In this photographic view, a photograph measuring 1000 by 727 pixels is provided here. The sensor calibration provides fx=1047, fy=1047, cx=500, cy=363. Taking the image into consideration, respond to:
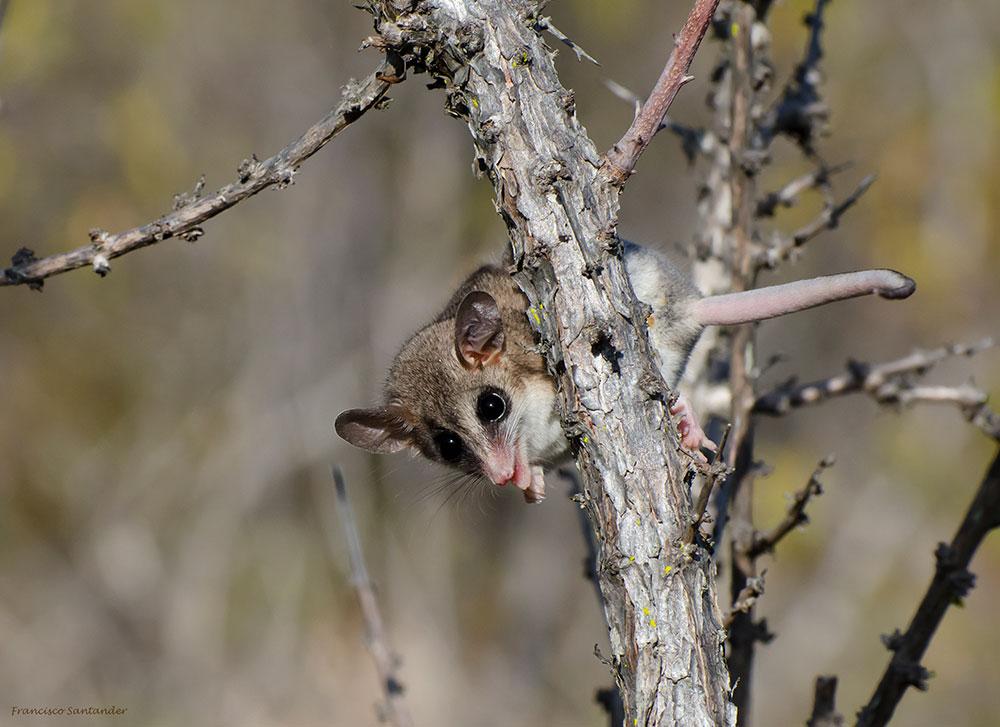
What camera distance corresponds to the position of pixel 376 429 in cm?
373

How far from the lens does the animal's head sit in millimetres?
3369

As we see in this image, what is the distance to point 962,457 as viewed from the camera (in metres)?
10.9

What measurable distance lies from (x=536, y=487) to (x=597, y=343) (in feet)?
5.10

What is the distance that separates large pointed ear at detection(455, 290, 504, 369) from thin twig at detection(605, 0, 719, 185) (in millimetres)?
1202

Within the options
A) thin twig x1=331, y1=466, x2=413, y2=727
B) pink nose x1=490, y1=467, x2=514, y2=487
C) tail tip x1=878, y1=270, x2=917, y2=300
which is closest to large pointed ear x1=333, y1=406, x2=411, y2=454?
pink nose x1=490, y1=467, x2=514, y2=487

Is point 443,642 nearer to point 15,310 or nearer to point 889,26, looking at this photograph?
point 15,310

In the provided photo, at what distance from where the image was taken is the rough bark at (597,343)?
197 cm

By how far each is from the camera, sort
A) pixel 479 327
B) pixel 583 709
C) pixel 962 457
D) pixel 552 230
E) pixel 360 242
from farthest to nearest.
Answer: pixel 962 457
pixel 360 242
pixel 583 709
pixel 479 327
pixel 552 230

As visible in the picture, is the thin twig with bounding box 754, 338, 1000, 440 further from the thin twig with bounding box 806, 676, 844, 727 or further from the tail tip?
the tail tip

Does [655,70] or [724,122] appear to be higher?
[655,70]

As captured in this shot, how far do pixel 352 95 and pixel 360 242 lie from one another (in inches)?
306

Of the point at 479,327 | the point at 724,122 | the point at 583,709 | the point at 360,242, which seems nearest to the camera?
the point at 479,327

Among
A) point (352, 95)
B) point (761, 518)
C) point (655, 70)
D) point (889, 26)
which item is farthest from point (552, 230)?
point (889, 26)

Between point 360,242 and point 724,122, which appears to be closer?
point 724,122
